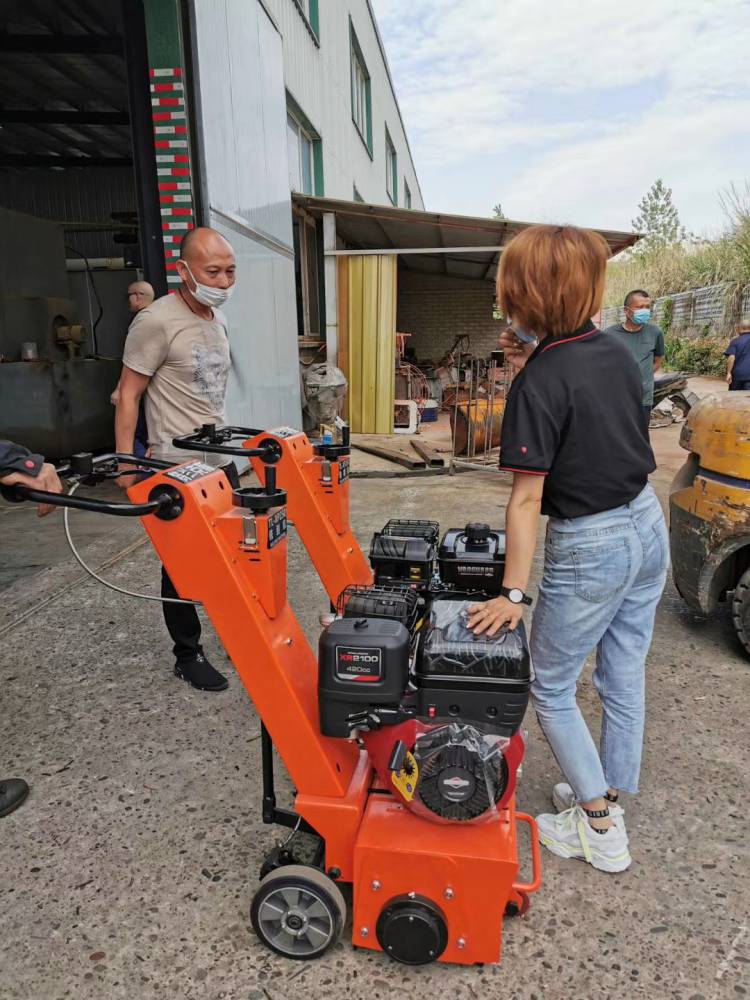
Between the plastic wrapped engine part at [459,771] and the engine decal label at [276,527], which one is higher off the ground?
the engine decal label at [276,527]

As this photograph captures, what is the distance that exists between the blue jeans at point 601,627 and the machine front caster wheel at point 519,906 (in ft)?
1.08

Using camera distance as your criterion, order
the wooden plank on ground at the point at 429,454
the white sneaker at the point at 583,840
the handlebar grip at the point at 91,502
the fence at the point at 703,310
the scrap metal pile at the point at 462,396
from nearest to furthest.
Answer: the handlebar grip at the point at 91,502 → the white sneaker at the point at 583,840 → the wooden plank on ground at the point at 429,454 → the scrap metal pile at the point at 462,396 → the fence at the point at 703,310

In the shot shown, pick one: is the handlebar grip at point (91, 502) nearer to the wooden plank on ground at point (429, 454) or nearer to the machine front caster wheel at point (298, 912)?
the machine front caster wheel at point (298, 912)

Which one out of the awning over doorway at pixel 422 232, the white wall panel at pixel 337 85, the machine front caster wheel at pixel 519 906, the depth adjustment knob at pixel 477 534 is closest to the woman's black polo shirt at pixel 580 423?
the depth adjustment knob at pixel 477 534

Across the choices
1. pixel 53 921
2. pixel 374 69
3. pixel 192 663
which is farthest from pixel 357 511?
pixel 374 69

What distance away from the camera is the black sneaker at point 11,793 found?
2.20m

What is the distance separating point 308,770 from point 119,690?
1.58m

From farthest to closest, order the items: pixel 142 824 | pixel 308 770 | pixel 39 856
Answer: pixel 142 824, pixel 39 856, pixel 308 770

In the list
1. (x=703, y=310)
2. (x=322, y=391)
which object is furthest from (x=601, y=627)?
(x=703, y=310)

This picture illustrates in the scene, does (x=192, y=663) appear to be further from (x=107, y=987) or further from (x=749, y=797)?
(x=749, y=797)

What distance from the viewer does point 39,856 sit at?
203 cm

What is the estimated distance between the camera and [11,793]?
2.25 metres

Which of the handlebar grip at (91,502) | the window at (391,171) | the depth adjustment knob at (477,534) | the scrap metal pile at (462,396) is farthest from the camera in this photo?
the window at (391,171)

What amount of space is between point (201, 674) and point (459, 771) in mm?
1693
